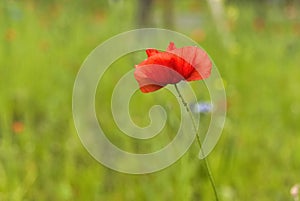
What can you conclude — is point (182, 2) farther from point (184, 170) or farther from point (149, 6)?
point (184, 170)

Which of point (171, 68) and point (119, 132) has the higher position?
point (171, 68)

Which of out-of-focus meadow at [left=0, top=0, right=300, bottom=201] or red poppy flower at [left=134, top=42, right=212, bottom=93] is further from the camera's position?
out-of-focus meadow at [left=0, top=0, right=300, bottom=201]

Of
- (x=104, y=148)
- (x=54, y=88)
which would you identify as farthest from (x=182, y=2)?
(x=104, y=148)

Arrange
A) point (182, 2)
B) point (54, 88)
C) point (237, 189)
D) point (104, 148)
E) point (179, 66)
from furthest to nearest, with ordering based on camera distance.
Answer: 1. point (182, 2)
2. point (54, 88)
3. point (104, 148)
4. point (237, 189)
5. point (179, 66)

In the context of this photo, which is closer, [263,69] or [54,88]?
[54,88]

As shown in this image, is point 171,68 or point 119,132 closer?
point 171,68
